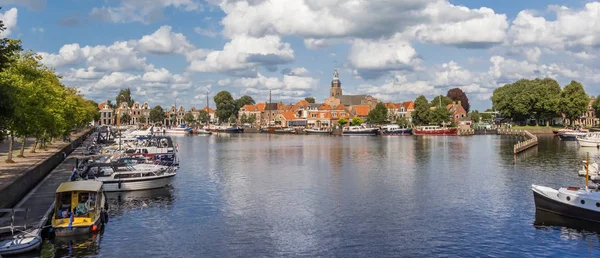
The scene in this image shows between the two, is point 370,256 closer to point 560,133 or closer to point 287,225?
point 287,225

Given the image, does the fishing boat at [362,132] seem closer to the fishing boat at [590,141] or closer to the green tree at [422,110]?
the green tree at [422,110]

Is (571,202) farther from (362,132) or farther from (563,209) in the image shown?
(362,132)

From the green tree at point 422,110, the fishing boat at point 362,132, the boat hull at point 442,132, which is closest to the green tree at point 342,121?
the fishing boat at point 362,132

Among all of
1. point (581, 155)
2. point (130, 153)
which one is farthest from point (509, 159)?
point (130, 153)

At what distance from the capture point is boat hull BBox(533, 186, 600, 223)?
101ft

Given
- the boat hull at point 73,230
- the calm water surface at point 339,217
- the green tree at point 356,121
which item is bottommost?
the calm water surface at point 339,217

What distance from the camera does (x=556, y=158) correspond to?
70.9 metres

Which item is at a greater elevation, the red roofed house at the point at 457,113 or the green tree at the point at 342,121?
the red roofed house at the point at 457,113

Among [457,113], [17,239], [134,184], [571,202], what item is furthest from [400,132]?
[17,239]

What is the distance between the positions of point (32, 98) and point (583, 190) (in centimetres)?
4427

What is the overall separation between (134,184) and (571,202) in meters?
32.0

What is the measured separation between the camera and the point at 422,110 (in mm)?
167250

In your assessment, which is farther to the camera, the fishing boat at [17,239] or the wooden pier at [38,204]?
the wooden pier at [38,204]

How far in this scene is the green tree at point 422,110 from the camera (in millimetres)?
166625
